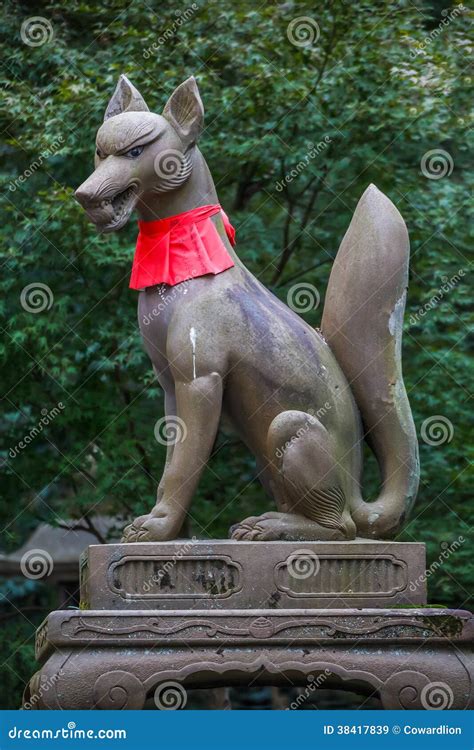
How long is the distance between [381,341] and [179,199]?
1.52 metres

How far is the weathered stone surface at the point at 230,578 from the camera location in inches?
326

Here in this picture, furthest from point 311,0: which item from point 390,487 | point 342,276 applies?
point 390,487

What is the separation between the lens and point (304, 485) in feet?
27.8

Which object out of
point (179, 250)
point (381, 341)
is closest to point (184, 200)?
point (179, 250)

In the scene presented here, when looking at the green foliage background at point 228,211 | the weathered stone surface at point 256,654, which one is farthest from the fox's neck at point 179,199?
the green foliage background at point 228,211

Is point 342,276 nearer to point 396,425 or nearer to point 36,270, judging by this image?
point 396,425

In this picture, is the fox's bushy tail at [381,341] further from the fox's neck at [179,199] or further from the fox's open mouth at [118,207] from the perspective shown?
the fox's open mouth at [118,207]

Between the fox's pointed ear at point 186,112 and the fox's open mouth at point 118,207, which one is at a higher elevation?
the fox's pointed ear at point 186,112

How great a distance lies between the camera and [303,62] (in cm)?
1405

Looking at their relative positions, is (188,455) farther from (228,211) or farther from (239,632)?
(228,211)

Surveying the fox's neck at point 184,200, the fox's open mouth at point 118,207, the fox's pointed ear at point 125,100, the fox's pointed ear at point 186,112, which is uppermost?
the fox's pointed ear at point 125,100

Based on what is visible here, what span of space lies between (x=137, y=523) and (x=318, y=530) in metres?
1.07

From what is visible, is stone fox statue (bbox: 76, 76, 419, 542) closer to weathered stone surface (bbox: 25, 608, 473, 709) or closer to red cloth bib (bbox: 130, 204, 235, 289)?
red cloth bib (bbox: 130, 204, 235, 289)

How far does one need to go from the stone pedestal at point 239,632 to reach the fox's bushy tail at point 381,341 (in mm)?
853
